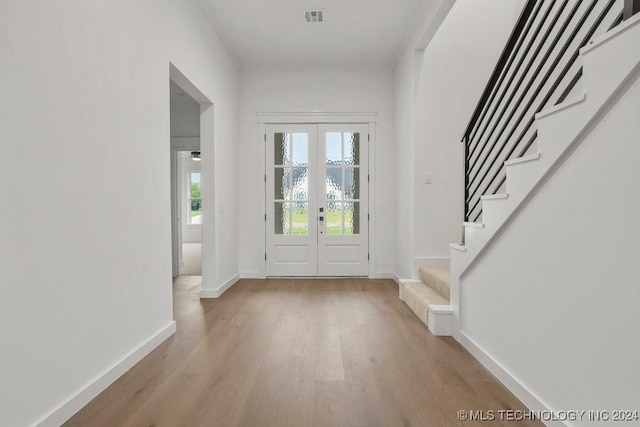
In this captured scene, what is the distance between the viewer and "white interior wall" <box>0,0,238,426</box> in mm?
1561

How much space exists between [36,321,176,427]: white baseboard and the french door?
2786mm

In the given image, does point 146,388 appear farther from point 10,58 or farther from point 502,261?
point 502,261

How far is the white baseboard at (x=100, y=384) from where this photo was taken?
176 centimetres

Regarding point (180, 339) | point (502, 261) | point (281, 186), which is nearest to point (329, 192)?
point (281, 186)

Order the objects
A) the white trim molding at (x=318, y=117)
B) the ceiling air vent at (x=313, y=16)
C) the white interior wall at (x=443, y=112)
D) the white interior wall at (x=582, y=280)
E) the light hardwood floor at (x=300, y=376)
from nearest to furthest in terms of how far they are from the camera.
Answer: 1. the white interior wall at (x=582, y=280)
2. the light hardwood floor at (x=300, y=376)
3. the ceiling air vent at (x=313, y=16)
4. the white interior wall at (x=443, y=112)
5. the white trim molding at (x=318, y=117)

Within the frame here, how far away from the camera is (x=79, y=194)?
76.5 inches

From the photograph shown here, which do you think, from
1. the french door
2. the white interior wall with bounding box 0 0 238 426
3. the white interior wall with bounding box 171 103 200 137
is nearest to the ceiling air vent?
the white interior wall with bounding box 0 0 238 426

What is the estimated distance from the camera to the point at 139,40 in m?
2.57

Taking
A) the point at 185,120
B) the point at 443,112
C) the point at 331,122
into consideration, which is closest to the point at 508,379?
the point at 443,112

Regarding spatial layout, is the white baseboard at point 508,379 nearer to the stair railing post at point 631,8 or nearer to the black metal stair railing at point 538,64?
the black metal stair railing at point 538,64

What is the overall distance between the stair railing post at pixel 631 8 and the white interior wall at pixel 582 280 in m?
0.33

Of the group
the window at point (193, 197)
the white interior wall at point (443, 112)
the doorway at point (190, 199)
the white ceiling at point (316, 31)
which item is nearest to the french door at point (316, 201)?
the white ceiling at point (316, 31)

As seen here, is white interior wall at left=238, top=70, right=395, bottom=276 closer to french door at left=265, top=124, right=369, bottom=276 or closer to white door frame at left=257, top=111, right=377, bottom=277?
white door frame at left=257, top=111, right=377, bottom=277

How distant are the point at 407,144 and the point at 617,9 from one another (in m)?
2.25
